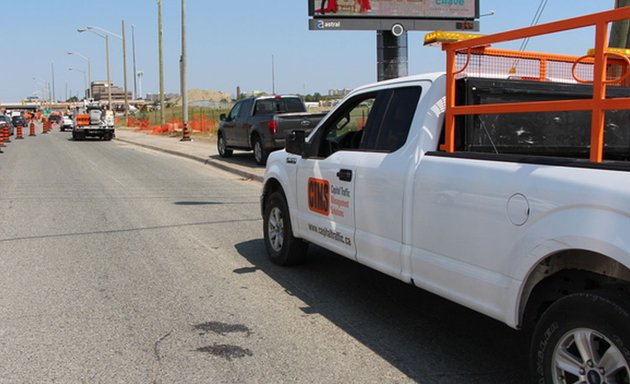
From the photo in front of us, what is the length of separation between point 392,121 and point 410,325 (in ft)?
5.29

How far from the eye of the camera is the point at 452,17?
19.7 metres

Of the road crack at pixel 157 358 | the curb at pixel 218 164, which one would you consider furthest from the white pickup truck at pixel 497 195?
the curb at pixel 218 164

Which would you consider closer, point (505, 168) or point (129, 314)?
point (505, 168)

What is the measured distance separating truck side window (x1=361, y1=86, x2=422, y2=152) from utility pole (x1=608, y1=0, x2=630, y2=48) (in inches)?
178

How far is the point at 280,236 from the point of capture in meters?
6.42

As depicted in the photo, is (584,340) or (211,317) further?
(211,317)

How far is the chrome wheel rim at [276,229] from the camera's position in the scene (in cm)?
638

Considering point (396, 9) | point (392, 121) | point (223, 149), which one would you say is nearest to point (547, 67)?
point (392, 121)

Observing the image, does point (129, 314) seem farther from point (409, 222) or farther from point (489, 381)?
point (489, 381)

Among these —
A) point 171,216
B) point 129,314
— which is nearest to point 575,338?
point 129,314

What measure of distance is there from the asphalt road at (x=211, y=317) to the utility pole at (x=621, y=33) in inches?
185

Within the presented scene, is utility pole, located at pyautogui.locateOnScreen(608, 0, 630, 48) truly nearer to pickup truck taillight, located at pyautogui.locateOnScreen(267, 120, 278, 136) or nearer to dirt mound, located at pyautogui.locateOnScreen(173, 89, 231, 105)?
pickup truck taillight, located at pyautogui.locateOnScreen(267, 120, 278, 136)

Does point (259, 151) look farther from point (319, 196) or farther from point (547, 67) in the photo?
point (547, 67)

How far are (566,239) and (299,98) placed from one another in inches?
611
